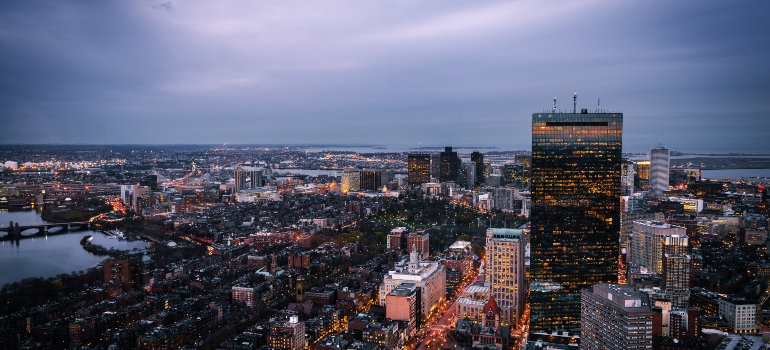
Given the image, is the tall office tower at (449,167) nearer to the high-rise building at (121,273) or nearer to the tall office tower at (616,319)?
the high-rise building at (121,273)

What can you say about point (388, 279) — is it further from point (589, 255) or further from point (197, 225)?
point (197, 225)

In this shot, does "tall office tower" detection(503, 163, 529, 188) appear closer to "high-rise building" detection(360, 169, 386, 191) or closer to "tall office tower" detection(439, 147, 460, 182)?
"tall office tower" detection(439, 147, 460, 182)

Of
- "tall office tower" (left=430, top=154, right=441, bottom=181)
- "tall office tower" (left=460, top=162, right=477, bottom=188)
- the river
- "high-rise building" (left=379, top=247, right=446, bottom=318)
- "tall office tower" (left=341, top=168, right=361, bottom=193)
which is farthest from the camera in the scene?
"tall office tower" (left=430, top=154, right=441, bottom=181)

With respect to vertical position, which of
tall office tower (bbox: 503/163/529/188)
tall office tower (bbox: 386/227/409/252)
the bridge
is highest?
tall office tower (bbox: 503/163/529/188)

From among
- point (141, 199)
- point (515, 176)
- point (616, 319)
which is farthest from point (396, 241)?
point (515, 176)

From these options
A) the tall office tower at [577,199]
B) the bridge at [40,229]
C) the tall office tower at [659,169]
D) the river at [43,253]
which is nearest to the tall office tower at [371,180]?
the tall office tower at [659,169]

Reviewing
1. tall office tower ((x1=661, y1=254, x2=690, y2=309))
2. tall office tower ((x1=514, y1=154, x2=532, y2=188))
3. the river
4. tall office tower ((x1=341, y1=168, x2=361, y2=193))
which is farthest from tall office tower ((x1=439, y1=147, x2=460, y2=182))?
tall office tower ((x1=661, y1=254, x2=690, y2=309))
